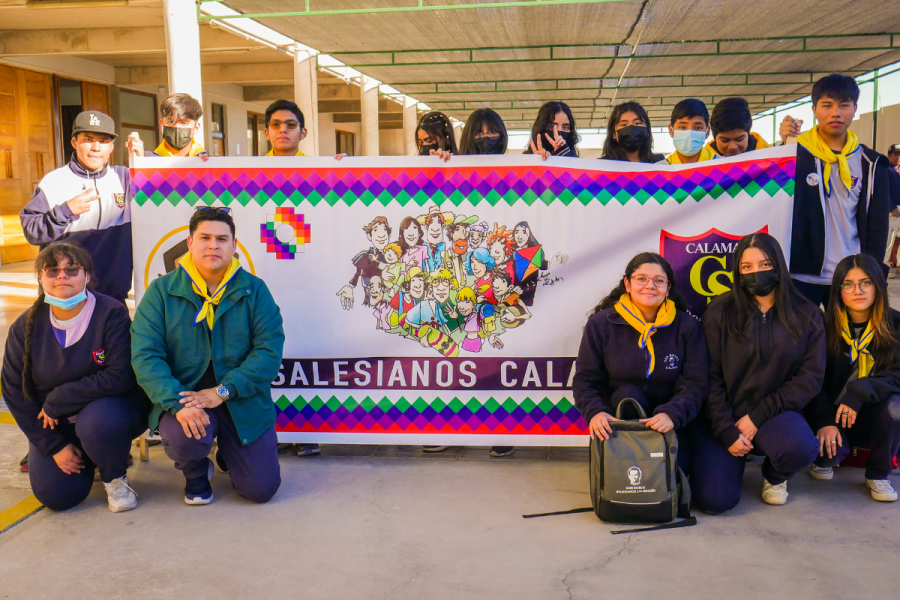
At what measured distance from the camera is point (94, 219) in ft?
12.3

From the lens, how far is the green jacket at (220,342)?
3234mm

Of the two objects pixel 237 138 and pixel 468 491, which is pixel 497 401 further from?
pixel 237 138

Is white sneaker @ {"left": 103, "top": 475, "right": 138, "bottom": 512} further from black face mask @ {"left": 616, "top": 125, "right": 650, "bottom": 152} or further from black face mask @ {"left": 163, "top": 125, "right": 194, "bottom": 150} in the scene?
black face mask @ {"left": 616, "top": 125, "right": 650, "bottom": 152}

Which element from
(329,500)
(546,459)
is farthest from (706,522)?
(329,500)

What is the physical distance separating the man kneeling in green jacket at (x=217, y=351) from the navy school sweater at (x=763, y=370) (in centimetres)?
194

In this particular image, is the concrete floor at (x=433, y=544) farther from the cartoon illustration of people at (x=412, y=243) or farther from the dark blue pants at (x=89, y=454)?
the cartoon illustration of people at (x=412, y=243)

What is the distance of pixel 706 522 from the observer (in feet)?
10.0

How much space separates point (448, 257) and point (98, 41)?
11.2m

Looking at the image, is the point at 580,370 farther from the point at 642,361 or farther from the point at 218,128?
the point at 218,128

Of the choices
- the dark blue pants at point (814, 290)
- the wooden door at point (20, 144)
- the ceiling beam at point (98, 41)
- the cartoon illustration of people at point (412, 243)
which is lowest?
the dark blue pants at point (814, 290)

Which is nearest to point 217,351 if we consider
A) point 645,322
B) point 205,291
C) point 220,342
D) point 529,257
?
point 220,342

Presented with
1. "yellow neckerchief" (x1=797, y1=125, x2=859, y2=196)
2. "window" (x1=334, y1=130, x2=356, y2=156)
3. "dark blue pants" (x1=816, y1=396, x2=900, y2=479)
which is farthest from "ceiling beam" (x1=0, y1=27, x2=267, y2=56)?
"window" (x1=334, y1=130, x2=356, y2=156)

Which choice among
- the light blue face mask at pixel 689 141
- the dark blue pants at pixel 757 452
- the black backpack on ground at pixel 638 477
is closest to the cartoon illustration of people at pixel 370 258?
the black backpack on ground at pixel 638 477

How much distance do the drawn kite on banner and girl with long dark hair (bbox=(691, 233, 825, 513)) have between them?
866 mm
